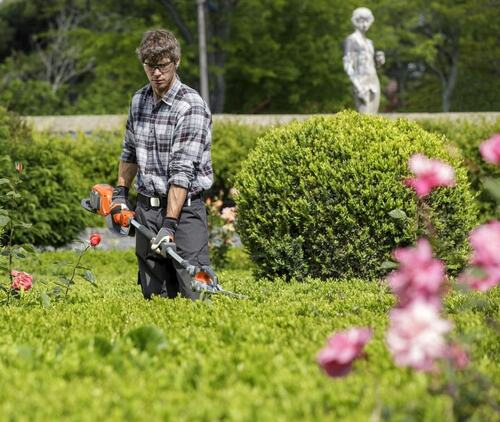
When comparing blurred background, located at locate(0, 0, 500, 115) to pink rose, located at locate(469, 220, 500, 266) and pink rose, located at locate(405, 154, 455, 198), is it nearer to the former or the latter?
pink rose, located at locate(405, 154, 455, 198)

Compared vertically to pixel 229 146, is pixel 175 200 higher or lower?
higher

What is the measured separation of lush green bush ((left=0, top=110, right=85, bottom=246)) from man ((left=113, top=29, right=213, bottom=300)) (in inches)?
267

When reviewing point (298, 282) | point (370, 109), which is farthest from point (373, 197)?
point (370, 109)

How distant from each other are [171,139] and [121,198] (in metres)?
0.54

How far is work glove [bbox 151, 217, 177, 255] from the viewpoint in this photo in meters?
5.22

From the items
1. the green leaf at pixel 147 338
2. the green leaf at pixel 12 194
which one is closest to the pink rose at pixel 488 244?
the green leaf at pixel 147 338

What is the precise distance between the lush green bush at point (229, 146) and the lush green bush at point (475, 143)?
9.56 ft

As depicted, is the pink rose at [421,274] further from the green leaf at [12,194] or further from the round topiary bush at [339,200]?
the round topiary bush at [339,200]

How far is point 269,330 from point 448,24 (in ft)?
119

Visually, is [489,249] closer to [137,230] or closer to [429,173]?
[429,173]

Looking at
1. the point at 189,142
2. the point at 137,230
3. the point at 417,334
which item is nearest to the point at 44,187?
the point at 137,230

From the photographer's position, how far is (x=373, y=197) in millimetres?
7148

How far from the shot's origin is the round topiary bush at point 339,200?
714 cm

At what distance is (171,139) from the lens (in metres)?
5.56
